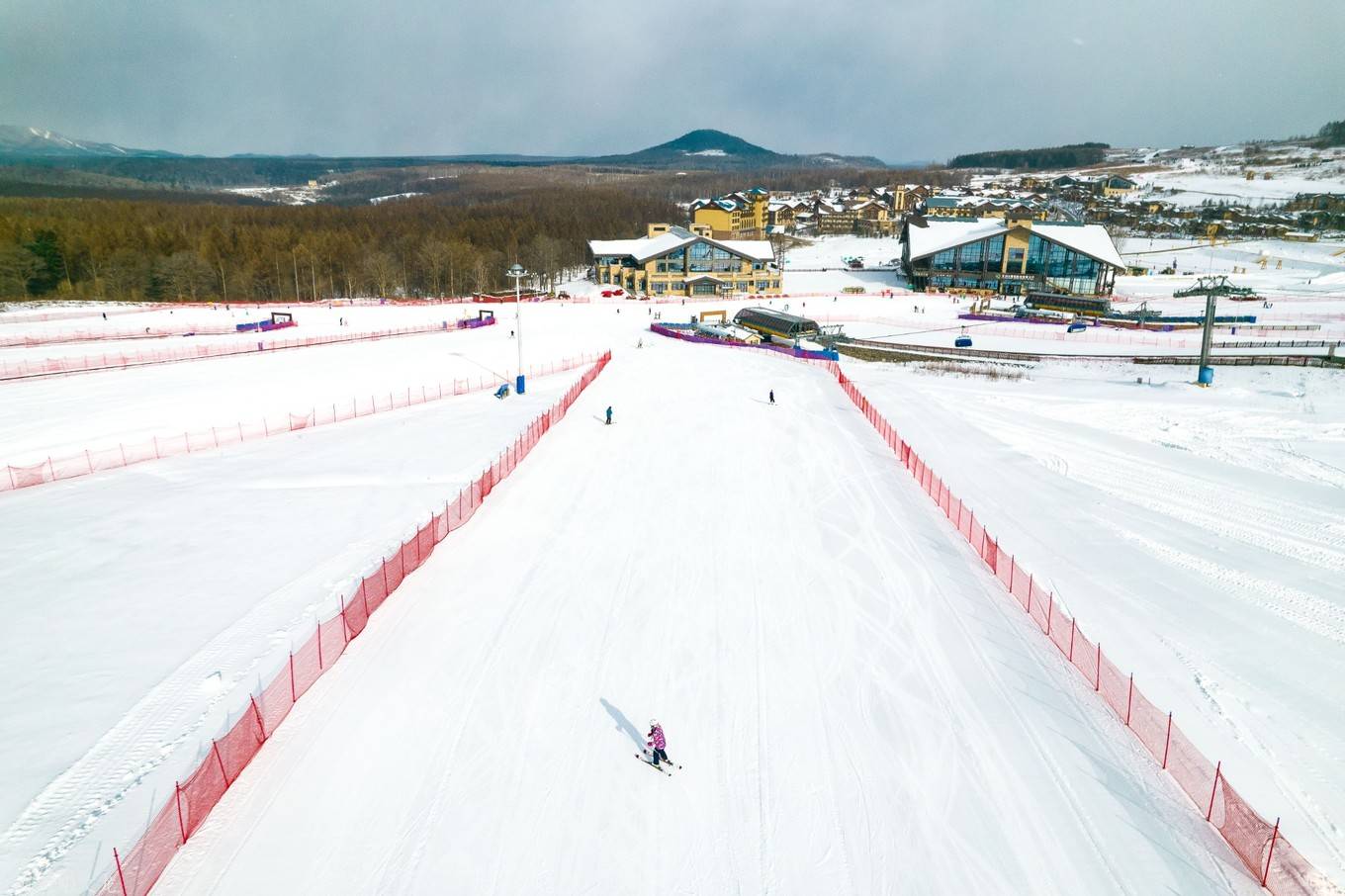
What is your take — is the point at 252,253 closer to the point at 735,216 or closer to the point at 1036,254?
the point at 1036,254

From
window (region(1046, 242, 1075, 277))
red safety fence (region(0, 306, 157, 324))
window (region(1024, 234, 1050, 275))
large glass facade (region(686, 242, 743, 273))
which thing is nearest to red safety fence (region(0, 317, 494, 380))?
red safety fence (region(0, 306, 157, 324))

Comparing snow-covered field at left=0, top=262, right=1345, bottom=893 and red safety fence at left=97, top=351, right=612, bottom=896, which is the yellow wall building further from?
red safety fence at left=97, top=351, right=612, bottom=896

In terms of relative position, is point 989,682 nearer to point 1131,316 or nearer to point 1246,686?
point 1246,686

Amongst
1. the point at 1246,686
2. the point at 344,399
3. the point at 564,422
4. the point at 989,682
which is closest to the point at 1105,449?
the point at 1246,686

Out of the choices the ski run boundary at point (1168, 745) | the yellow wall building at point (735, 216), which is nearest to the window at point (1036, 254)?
the yellow wall building at point (735, 216)

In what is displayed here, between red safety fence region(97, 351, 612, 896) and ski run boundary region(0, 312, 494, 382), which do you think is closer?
red safety fence region(97, 351, 612, 896)

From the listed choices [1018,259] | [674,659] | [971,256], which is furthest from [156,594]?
[1018,259]
